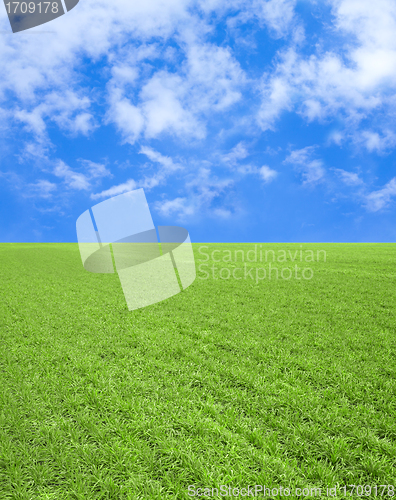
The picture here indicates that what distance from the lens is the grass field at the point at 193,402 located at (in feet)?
10.8

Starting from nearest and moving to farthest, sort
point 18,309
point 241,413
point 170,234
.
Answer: point 241,413 → point 18,309 → point 170,234

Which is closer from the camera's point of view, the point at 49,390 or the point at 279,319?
the point at 49,390

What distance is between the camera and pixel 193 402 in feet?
15.1

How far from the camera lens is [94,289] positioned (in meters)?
14.2

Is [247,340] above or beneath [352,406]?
above

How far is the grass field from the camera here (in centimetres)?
330

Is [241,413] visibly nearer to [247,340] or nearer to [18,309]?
[247,340]

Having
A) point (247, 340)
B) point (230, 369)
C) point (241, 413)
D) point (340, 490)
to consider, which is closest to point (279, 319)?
point (247, 340)

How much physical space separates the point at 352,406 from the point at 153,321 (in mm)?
6043

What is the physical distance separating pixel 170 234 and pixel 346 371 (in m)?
13.6

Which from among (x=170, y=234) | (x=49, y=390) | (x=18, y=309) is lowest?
(x=49, y=390)

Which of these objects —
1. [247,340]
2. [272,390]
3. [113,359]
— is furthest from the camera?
[247,340]

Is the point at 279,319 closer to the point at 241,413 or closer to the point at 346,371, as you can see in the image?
the point at 346,371

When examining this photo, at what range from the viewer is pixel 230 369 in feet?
18.5
